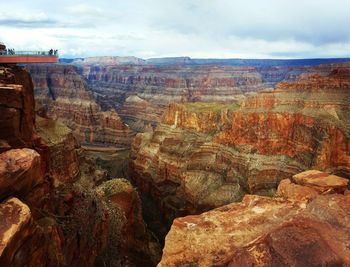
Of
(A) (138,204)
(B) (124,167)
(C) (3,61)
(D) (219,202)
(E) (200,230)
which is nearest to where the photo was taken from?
(E) (200,230)

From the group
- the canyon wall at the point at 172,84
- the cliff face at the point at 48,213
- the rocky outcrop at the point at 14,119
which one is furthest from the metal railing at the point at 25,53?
the canyon wall at the point at 172,84

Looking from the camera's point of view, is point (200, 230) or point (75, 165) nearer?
point (200, 230)

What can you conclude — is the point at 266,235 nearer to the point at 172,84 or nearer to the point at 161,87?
the point at 172,84

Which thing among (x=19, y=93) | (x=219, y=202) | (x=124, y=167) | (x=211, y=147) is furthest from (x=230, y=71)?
(x=19, y=93)

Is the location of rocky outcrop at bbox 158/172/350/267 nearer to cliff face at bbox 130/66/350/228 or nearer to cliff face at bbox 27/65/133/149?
cliff face at bbox 130/66/350/228

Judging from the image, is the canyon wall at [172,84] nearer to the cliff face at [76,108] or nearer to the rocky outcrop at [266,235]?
the cliff face at [76,108]

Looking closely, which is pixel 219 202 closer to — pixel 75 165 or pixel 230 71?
pixel 75 165

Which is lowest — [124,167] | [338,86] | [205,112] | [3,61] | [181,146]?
[124,167]

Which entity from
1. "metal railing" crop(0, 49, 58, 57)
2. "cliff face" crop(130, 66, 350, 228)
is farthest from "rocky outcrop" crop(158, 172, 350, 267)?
"cliff face" crop(130, 66, 350, 228)
